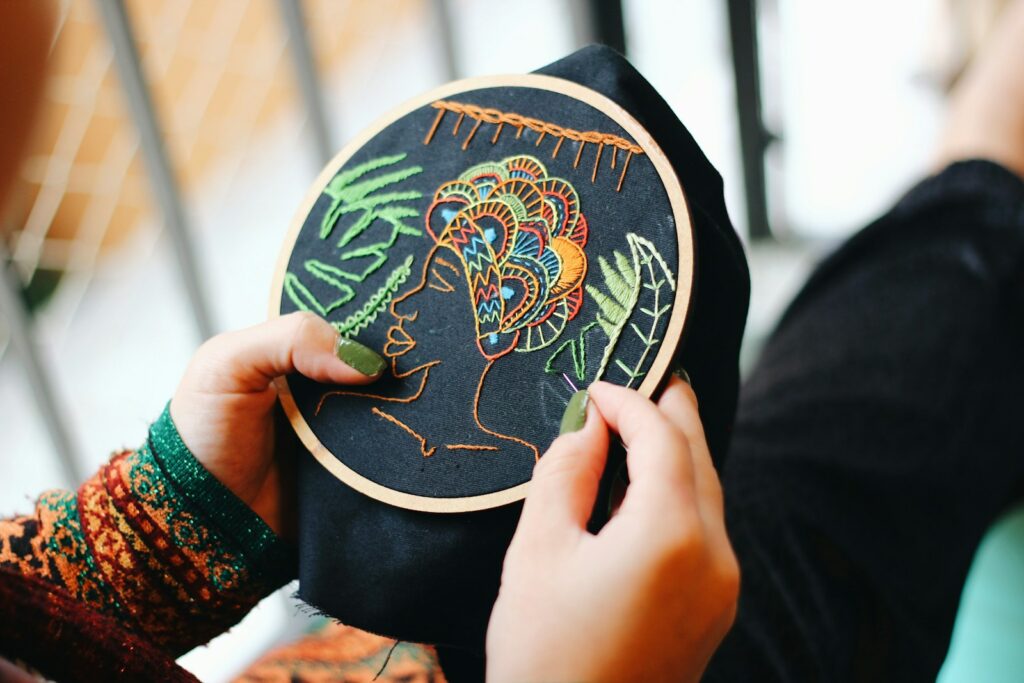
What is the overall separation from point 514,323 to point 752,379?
18.9 inches

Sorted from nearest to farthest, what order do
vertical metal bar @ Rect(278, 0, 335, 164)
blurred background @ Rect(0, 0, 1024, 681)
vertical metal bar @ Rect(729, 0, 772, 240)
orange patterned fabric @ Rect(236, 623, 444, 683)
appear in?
orange patterned fabric @ Rect(236, 623, 444, 683), vertical metal bar @ Rect(278, 0, 335, 164), blurred background @ Rect(0, 0, 1024, 681), vertical metal bar @ Rect(729, 0, 772, 240)

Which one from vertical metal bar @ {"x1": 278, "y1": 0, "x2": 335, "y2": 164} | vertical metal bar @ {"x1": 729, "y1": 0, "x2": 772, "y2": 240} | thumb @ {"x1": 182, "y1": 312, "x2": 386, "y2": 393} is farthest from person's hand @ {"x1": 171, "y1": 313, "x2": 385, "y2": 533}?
vertical metal bar @ {"x1": 729, "y1": 0, "x2": 772, "y2": 240}

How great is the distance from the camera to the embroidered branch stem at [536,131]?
52cm

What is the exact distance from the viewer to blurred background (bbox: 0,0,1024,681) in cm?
131

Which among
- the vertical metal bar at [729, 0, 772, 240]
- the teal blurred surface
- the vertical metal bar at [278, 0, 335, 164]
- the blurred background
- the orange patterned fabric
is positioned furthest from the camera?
the vertical metal bar at [729, 0, 772, 240]

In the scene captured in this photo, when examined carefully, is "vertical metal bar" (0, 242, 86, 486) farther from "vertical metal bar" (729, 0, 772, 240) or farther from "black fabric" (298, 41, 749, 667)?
"vertical metal bar" (729, 0, 772, 240)

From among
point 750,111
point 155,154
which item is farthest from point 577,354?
point 750,111

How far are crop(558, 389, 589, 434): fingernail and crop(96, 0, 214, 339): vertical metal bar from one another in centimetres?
76

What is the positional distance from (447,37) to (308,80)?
0.27 metres

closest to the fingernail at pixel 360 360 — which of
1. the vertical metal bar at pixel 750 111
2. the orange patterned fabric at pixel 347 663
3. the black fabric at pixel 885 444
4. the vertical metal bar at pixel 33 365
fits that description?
the orange patterned fabric at pixel 347 663

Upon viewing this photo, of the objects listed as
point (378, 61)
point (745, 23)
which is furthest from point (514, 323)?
point (378, 61)

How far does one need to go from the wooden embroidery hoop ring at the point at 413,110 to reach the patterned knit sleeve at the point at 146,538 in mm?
83

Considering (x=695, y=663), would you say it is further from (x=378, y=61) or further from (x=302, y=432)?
(x=378, y=61)

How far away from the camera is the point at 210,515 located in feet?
1.86
